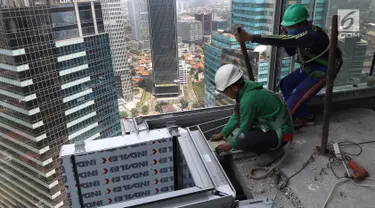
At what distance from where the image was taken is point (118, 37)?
14.0 feet

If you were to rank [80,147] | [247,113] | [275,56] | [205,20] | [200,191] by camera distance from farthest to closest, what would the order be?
1. [205,20]
2. [275,56]
3. [247,113]
4. [80,147]
5. [200,191]

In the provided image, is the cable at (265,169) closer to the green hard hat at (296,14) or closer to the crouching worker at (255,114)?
the crouching worker at (255,114)

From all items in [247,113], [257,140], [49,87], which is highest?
[247,113]

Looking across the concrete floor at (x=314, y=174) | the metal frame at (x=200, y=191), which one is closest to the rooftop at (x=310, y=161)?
the concrete floor at (x=314, y=174)

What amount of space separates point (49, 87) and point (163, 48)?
262 cm

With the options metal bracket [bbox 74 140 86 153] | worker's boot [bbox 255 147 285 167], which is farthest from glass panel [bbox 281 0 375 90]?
metal bracket [bbox 74 140 86 153]

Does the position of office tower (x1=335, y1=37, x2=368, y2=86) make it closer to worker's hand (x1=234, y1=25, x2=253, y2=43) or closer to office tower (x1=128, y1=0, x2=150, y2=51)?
worker's hand (x1=234, y1=25, x2=253, y2=43)

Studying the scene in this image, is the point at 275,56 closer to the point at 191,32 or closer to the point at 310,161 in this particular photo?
the point at 310,161

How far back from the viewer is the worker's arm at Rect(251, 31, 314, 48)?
200cm

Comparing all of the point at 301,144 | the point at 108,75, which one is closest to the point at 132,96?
the point at 108,75

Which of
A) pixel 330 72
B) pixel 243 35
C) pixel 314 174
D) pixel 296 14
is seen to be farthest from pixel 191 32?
pixel 314 174

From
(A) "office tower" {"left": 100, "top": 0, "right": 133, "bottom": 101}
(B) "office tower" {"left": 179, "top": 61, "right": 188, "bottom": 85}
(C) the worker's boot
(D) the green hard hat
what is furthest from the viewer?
(B) "office tower" {"left": 179, "top": 61, "right": 188, "bottom": 85}

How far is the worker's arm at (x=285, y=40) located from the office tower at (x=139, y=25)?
2.91 meters

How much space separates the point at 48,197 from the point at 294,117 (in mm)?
5946
